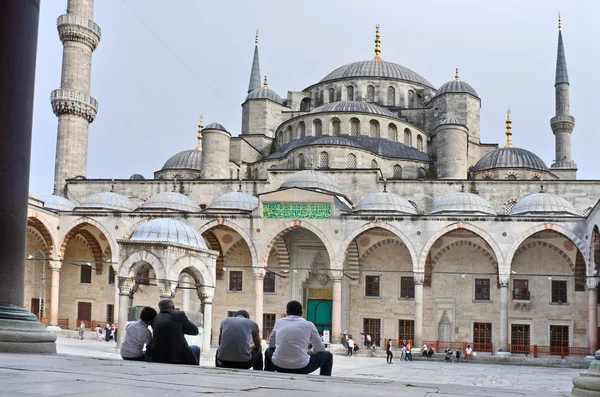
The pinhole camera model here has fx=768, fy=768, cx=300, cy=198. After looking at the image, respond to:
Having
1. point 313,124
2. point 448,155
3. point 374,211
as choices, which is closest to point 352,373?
point 374,211

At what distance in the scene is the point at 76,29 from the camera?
92.6 feet

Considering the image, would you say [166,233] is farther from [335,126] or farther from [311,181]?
[335,126]

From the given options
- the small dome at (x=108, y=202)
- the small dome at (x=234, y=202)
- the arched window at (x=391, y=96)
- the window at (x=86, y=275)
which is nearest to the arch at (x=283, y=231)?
the small dome at (x=234, y=202)

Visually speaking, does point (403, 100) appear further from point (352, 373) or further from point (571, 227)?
point (352, 373)

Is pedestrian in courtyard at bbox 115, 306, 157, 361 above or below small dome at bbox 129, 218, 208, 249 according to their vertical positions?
below

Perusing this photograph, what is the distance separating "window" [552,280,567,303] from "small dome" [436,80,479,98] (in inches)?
414

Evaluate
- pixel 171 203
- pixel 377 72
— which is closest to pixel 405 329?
pixel 171 203

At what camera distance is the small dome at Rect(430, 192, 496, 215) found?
2409cm

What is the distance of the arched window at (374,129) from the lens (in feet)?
100

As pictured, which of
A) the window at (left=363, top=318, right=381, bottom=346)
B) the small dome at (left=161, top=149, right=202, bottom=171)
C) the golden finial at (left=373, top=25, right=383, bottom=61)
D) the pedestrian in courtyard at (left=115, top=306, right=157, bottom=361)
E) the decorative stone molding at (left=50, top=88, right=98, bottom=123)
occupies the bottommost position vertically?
the window at (left=363, top=318, right=381, bottom=346)

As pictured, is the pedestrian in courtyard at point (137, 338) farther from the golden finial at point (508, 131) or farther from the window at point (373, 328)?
the golden finial at point (508, 131)

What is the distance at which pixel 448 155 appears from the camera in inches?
1131

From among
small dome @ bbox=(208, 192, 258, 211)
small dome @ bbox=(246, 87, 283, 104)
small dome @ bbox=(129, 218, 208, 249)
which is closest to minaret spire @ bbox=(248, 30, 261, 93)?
small dome @ bbox=(246, 87, 283, 104)

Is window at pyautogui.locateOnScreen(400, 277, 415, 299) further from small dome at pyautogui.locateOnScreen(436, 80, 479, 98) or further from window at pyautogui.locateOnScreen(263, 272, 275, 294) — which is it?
small dome at pyautogui.locateOnScreen(436, 80, 479, 98)
